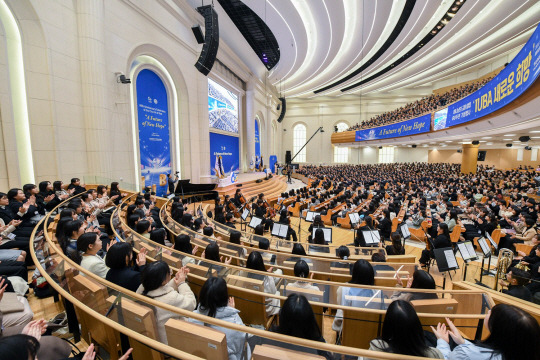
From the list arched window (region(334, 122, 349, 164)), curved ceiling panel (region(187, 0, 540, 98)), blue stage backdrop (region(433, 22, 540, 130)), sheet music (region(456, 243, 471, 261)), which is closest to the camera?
sheet music (region(456, 243, 471, 261))

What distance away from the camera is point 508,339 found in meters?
1.45

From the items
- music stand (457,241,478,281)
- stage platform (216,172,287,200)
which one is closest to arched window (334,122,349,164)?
stage platform (216,172,287,200)

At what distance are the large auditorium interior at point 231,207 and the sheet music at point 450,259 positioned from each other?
0.03 m

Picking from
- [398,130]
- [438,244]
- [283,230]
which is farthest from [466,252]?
[398,130]

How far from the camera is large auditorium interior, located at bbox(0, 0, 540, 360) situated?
5.86ft

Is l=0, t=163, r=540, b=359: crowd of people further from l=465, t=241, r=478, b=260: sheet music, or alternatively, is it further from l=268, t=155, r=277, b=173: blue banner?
l=268, t=155, r=277, b=173: blue banner

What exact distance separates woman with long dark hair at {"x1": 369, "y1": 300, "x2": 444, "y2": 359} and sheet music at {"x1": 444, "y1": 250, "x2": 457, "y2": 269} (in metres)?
2.74

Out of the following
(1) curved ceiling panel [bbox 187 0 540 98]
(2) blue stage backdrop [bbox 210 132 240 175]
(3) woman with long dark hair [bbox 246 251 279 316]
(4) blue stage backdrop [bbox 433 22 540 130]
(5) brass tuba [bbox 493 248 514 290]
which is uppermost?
(1) curved ceiling panel [bbox 187 0 540 98]

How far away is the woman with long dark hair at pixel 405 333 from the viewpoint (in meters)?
1.58

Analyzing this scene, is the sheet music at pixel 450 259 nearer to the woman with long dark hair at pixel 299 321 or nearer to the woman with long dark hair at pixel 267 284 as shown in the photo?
the woman with long dark hair at pixel 267 284

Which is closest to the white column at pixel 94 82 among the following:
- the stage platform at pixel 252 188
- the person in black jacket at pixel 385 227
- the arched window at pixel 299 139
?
the stage platform at pixel 252 188

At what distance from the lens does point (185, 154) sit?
41.9ft

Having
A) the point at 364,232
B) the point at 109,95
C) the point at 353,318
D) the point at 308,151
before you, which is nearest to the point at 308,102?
the point at 308,151

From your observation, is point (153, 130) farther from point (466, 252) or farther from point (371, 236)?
point (466, 252)
